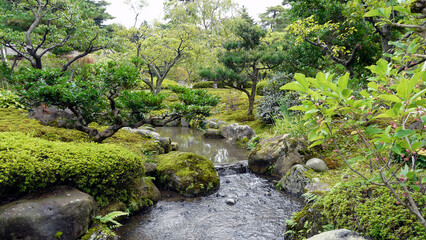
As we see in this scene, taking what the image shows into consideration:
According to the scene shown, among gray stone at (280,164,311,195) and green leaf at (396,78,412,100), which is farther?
gray stone at (280,164,311,195)

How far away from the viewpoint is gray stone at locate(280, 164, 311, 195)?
4.76 meters

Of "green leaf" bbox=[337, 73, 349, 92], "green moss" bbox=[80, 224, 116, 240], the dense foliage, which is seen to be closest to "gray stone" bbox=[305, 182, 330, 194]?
the dense foliage

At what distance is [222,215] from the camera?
400 cm

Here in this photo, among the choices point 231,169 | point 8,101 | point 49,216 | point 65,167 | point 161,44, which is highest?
point 161,44

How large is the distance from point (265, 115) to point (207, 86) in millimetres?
17553

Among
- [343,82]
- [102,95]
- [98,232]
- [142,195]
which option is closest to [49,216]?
[98,232]

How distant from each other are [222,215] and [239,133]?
6.61m

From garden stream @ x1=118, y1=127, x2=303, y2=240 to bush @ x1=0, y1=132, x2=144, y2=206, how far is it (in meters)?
0.72

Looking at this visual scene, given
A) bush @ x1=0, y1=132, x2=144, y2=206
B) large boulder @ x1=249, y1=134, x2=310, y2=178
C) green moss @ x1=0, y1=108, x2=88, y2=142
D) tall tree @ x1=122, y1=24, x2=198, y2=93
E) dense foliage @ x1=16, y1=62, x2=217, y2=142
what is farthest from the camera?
tall tree @ x1=122, y1=24, x2=198, y2=93

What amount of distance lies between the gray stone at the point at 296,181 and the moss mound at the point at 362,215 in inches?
68.5

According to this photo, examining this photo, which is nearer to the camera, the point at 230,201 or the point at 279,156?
the point at 230,201

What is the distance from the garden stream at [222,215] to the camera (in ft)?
11.2

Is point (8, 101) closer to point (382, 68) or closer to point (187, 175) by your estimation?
point (187, 175)

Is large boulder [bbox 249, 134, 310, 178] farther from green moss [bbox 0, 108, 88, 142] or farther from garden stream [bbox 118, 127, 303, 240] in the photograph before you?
green moss [bbox 0, 108, 88, 142]
